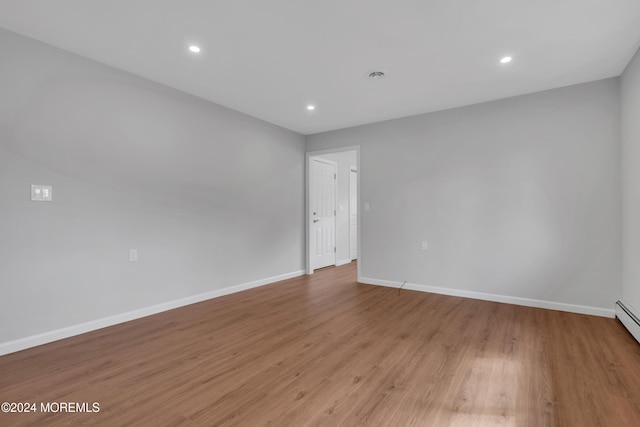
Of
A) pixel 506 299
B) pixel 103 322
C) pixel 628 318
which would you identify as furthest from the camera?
pixel 506 299

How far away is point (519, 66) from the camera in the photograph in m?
2.90

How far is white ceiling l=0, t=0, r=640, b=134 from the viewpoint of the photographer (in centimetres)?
210

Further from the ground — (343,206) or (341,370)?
(343,206)

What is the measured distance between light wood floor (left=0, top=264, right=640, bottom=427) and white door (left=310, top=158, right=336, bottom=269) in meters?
2.37

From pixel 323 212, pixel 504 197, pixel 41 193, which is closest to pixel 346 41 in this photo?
pixel 504 197

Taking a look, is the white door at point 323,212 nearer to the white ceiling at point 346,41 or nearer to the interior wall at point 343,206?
the interior wall at point 343,206

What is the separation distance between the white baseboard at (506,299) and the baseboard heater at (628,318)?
0.48ft

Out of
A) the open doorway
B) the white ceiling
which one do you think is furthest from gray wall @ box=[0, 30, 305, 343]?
the open doorway

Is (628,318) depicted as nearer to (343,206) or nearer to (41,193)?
(343,206)

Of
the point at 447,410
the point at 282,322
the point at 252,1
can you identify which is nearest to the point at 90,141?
the point at 252,1

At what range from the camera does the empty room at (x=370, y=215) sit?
6.37 feet

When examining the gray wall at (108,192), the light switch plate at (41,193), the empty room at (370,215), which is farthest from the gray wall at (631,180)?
the light switch plate at (41,193)

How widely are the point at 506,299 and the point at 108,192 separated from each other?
4.56 meters

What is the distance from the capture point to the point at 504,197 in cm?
368
